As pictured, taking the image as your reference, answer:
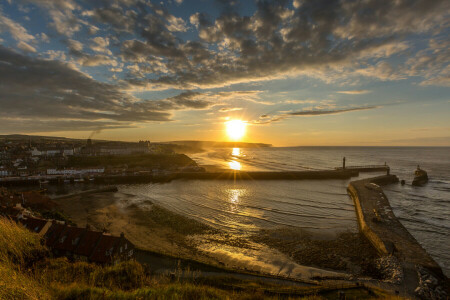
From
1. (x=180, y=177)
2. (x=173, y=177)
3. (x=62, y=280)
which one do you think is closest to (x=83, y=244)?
→ (x=62, y=280)

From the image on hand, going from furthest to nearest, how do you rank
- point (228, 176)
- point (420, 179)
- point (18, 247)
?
point (228, 176), point (420, 179), point (18, 247)

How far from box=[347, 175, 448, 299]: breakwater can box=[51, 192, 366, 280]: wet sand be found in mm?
4254

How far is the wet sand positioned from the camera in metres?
19.2

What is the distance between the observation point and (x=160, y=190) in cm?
5200

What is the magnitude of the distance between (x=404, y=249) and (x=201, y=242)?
1920 cm

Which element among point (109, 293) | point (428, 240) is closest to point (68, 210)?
point (109, 293)

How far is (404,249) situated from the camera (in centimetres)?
2077

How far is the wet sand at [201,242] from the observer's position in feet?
62.9

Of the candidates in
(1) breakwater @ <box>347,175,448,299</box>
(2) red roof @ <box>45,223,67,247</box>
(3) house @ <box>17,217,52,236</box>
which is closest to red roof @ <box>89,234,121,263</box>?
(2) red roof @ <box>45,223,67,247</box>

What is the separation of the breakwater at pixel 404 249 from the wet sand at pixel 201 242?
4254 mm

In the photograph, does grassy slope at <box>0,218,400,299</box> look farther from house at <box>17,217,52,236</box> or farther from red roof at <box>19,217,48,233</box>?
red roof at <box>19,217,48,233</box>

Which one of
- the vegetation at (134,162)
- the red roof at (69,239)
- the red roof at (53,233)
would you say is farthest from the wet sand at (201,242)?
the vegetation at (134,162)

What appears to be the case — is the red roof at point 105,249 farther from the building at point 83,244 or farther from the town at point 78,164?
the town at point 78,164

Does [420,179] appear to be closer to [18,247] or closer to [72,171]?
[18,247]
